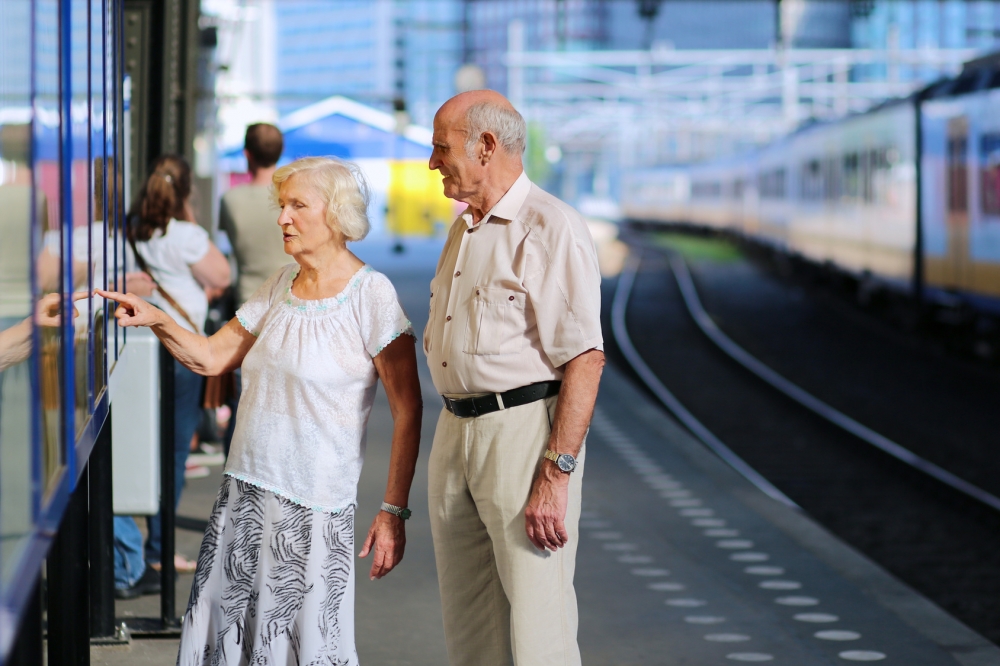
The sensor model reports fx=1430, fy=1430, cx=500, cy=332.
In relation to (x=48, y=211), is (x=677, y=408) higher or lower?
lower

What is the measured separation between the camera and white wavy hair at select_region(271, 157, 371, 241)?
324 centimetres

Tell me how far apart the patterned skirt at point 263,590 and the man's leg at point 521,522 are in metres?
0.38

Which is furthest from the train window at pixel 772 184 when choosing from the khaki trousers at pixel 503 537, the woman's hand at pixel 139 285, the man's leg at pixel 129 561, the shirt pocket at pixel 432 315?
the khaki trousers at pixel 503 537

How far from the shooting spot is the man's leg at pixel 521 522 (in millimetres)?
3271

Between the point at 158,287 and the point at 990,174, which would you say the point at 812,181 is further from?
the point at 158,287

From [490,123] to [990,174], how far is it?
12.1 meters

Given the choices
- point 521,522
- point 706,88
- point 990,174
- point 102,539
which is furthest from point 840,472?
point 706,88

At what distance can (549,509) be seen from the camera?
10.5 ft

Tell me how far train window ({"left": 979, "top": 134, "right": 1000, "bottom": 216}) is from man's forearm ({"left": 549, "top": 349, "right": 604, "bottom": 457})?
11.7 metres

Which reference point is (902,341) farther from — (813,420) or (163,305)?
(163,305)

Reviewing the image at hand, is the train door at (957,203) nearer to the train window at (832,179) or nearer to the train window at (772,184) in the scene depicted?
the train window at (832,179)

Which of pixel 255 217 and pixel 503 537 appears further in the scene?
pixel 255 217

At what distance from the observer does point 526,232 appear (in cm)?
324

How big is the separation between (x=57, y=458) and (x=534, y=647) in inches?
55.4
